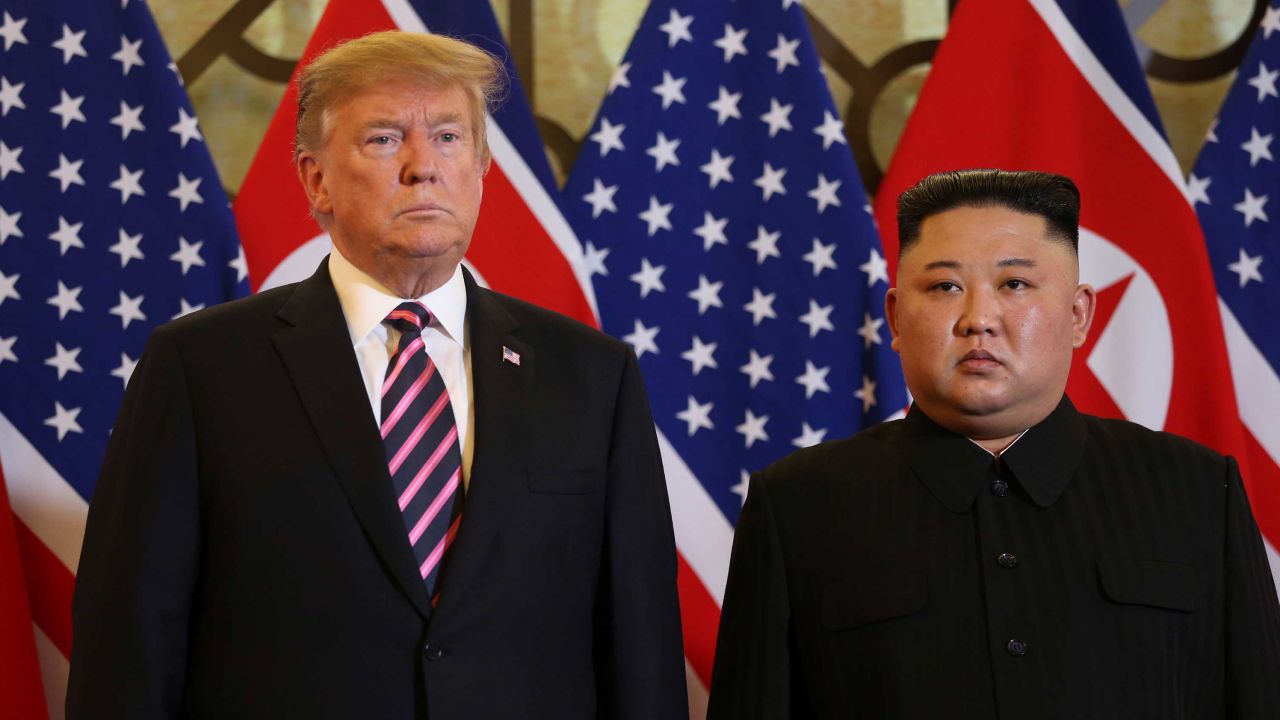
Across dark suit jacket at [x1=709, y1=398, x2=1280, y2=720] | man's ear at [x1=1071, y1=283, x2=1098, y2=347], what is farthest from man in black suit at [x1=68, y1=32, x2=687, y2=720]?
man's ear at [x1=1071, y1=283, x2=1098, y2=347]

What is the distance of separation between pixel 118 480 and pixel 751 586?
0.78 metres

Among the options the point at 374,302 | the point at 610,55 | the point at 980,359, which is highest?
the point at 610,55

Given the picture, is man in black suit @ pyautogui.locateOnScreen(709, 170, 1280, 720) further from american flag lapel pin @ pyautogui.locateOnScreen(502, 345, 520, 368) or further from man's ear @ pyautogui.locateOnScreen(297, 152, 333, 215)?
man's ear @ pyautogui.locateOnScreen(297, 152, 333, 215)

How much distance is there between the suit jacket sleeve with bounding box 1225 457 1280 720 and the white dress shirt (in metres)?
0.92

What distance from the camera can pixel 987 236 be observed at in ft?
5.36

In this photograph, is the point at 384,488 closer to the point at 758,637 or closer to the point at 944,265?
the point at 758,637

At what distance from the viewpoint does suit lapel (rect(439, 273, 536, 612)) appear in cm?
158

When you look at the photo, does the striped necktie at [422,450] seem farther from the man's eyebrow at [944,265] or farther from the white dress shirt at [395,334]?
the man's eyebrow at [944,265]

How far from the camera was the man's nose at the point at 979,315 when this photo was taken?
62.6 inches

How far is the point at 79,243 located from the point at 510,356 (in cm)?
116

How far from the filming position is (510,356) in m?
1.72

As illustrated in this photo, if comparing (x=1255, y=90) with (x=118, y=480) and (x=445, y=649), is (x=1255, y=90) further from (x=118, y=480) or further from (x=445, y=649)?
(x=118, y=480)

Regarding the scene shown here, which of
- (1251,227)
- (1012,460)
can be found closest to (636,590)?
(1012,460)

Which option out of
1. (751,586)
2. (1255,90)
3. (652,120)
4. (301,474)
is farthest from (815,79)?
(301,474)
